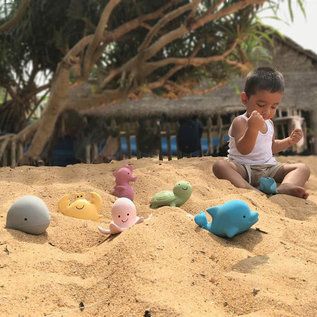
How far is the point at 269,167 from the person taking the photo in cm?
405

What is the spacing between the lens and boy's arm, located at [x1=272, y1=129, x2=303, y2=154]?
13.2ft

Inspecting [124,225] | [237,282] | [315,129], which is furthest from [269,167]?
[315,129]

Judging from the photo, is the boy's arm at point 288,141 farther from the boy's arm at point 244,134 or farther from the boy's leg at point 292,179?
the boy's arm at point 244,134

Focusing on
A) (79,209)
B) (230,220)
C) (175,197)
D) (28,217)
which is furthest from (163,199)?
(28,217)

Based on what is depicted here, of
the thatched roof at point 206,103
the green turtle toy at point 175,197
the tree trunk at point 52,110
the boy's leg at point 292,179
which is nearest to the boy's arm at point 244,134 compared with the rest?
the boy's leg at point 292,179

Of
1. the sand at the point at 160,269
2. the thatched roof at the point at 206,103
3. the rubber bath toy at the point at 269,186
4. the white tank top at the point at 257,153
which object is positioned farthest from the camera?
the thatched roof at the point at 206,103

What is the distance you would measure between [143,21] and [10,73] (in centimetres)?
345

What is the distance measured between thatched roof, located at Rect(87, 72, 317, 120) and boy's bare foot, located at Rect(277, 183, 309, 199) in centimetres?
898

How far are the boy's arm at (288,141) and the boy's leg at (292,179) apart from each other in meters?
0.23

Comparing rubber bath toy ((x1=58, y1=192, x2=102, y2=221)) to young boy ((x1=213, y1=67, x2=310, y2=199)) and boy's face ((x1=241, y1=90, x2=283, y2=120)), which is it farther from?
boy's face ((x1=241, y1=90, x2=283, y2=120))

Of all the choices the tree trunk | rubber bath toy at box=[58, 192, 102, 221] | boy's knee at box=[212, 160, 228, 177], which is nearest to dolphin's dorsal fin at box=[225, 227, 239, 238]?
rubber bath toy at box=[58, 192, 102, 221]

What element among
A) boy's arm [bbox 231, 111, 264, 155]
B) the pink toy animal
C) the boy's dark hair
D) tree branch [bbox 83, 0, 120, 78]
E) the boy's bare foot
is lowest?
the boy's bare foot

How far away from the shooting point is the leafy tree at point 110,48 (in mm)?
7766

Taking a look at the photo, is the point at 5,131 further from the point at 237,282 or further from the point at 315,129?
the point at 237,282
